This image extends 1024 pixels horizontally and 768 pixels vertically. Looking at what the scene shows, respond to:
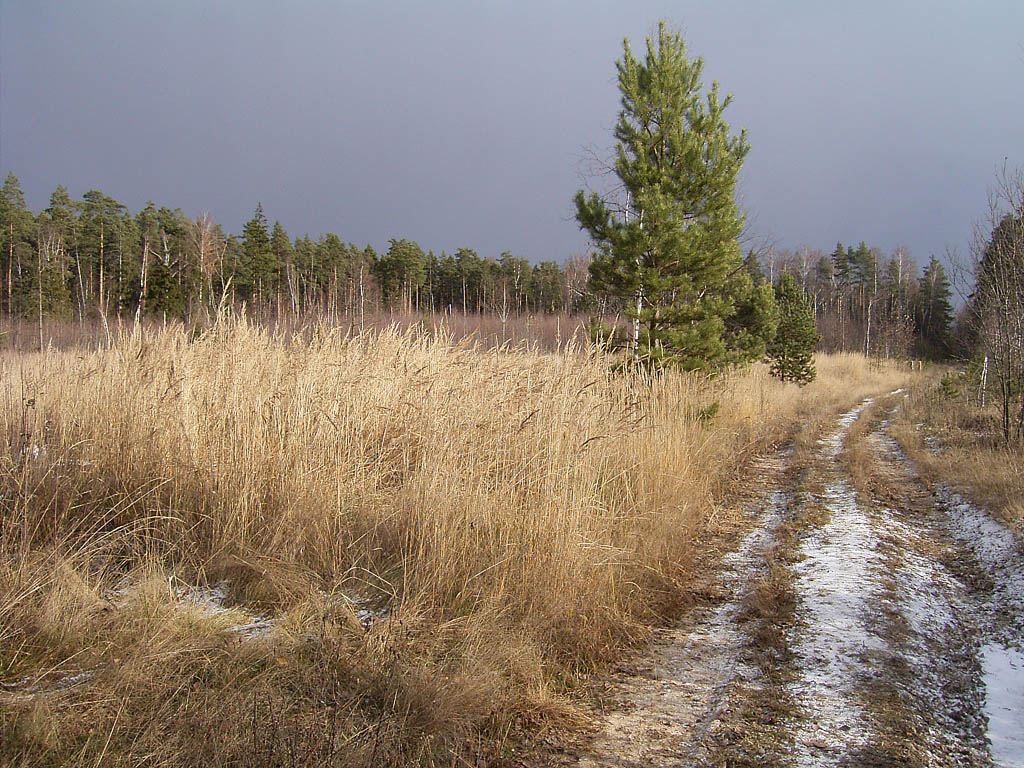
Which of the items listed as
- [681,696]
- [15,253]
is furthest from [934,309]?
[15,253]

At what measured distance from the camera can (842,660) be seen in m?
3.46

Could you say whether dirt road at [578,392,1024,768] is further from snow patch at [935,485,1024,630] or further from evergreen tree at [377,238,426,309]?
evergreen tree at [377,238,426,309]

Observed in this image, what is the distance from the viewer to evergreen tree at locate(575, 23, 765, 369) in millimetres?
11094

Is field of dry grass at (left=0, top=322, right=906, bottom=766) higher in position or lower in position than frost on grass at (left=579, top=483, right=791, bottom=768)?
higher

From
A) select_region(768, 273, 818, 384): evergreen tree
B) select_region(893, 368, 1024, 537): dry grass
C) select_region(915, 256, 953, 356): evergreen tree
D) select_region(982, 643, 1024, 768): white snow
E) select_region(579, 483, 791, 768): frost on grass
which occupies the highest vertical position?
select_region(915, 256, 953, 356): evergreen tree

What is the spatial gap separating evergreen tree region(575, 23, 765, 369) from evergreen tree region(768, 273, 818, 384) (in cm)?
1112

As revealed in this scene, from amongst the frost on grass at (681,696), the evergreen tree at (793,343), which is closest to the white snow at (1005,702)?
the frost on grass at (681,696)

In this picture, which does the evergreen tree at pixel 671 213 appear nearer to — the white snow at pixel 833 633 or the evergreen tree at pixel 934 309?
the white snow at pixel 833 633

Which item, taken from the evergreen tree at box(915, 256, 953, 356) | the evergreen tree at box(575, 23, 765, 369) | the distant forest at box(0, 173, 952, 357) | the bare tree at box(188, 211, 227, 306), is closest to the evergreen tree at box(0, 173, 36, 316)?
the distant forest at box(0, 173, 952, 357)

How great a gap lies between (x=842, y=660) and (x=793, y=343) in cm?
2036

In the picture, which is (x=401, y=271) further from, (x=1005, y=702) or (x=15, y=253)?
(x=1005, y=702)

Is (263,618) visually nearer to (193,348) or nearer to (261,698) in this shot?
(261,698)

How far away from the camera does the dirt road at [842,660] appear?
2713 mm

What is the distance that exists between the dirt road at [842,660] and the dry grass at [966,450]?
538 mm
